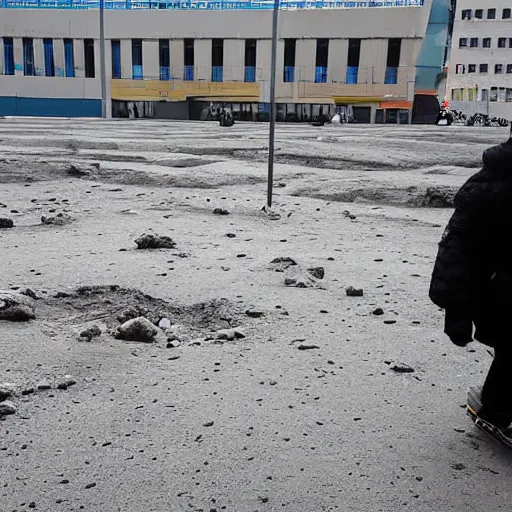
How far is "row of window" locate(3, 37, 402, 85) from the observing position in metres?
26.8

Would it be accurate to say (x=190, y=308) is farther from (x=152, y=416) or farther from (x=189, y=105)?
(x=189, y=105)

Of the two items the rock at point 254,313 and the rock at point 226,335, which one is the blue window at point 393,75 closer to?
the rock at point 254,313

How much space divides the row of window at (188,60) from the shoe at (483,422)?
85.8 feet

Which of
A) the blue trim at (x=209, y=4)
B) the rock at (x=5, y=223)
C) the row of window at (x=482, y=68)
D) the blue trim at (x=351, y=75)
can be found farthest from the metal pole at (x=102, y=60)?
the row of window at (x=482, y=68)

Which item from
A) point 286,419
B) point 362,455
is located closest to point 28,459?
point 286,419

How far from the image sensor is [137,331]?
2504mm

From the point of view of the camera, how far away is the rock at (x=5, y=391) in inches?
78.8

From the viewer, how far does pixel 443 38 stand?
87.7ft

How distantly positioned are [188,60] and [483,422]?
27.9 meters

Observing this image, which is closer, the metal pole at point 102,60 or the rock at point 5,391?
the rock at point 5,391

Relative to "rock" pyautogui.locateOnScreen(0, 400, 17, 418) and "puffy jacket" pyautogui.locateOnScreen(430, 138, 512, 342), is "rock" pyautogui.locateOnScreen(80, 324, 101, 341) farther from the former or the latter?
"puffy jacket" pyautogui.locateOnScreen(430, 138, 512, 342)

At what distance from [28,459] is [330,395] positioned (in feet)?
3.14

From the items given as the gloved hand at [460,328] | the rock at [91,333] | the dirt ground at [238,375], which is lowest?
the dirt ground at [238,375]

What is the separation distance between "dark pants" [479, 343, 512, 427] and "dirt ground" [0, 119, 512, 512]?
0.27 feet
